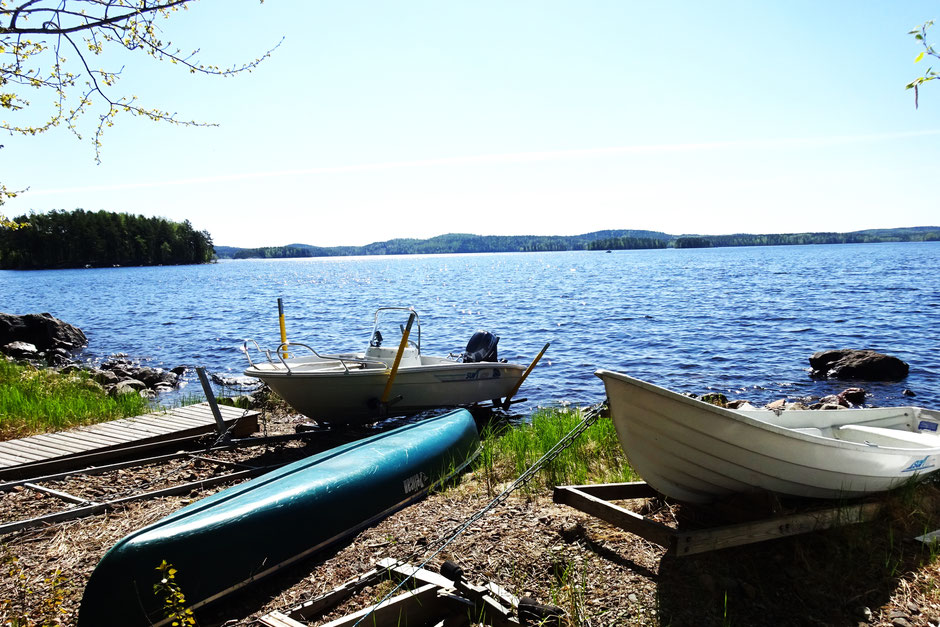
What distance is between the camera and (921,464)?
5176 millimetres

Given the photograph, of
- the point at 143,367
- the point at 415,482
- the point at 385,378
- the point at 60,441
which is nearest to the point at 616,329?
the point at 385,378

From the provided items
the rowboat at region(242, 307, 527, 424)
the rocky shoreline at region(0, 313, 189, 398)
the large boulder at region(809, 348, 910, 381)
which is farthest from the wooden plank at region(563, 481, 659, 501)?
the large boulder at region(809, 348, 910, 381)

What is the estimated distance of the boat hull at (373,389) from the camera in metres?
9.84

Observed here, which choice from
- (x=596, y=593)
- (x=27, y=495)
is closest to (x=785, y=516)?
(x=596, y=593)

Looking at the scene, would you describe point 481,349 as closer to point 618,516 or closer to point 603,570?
point 618,516

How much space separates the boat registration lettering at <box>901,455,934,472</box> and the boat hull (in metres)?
7.24

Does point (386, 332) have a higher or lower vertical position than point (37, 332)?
higher

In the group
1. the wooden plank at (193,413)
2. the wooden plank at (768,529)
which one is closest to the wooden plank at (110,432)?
the wooden plank at (193,413)

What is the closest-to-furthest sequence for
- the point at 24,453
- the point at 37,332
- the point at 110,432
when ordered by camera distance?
the point at 24,453 < the point at 110,432 < the point at 37,332

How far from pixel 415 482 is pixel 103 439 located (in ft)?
15.6

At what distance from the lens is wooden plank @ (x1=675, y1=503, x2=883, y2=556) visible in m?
Answer: 3.98

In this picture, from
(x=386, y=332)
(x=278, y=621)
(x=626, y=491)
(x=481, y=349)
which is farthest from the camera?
(x=481, y=349)

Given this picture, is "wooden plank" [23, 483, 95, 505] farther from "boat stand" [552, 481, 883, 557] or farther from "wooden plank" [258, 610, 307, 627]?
"boat stand" [552, 481, 883, 557]

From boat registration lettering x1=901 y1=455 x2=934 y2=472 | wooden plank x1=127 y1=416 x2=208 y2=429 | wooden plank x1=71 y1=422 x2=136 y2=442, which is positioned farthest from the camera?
wooden plank x1=127 y1=416 x2=208 y2=429
